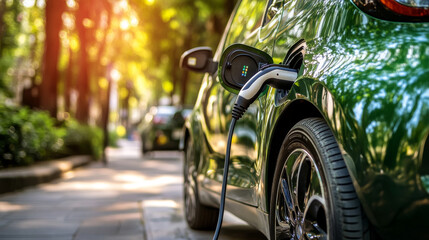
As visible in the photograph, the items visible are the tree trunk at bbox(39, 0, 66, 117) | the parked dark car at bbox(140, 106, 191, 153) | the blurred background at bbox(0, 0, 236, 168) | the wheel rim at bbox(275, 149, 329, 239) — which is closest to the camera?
the wheel rim at bbox(275, 149, 329, 239)

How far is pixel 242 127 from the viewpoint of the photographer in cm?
369

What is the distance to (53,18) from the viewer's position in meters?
16.3

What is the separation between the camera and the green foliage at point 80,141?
55.5 ft

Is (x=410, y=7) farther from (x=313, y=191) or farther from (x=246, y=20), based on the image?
(x=246, y=20)

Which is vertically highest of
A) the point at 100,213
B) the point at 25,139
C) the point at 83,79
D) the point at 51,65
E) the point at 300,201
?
the point at 83,79

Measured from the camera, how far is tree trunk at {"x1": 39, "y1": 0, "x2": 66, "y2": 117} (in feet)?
54.2

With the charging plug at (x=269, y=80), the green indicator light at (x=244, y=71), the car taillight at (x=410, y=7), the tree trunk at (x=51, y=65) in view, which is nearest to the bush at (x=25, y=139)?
the tree trunk at (x=51, y=65)

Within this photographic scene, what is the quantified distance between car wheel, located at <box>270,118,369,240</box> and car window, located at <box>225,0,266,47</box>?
4.30ft

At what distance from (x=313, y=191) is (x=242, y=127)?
3.82 ft

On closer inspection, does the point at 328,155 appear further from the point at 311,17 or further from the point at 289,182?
the point at 311,17

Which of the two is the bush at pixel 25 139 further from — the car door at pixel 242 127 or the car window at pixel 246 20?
the car window at pixel 246 20

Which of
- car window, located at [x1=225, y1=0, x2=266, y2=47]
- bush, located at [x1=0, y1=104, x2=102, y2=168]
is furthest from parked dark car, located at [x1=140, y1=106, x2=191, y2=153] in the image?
car window, located at [x1=225, y1=0, x2=266, y2=47]

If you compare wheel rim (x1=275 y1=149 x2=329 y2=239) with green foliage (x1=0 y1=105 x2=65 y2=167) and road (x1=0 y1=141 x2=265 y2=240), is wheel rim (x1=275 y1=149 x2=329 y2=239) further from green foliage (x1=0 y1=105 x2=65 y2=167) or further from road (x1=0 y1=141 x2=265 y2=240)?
green foliage (x1=0 y1=105 x2=65 y2=167)

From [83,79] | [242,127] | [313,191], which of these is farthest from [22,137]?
[83,79]
